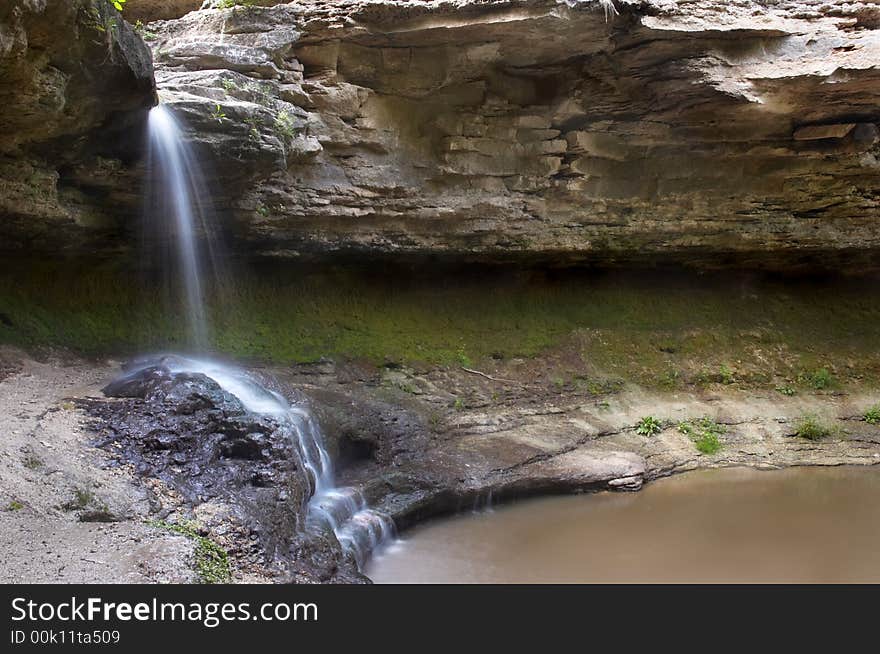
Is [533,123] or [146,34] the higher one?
[146,34]

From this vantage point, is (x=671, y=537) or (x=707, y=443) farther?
(x=707, y=443)

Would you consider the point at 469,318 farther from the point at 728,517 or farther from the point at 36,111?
the point at 36,111

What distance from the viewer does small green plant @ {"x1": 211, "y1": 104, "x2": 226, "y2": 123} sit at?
318 inches

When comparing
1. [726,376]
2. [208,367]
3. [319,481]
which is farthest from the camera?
[726,376]

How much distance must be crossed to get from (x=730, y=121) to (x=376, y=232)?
525cm

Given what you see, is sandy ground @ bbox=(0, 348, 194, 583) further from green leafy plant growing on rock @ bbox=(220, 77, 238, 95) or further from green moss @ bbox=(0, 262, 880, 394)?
green leafy plant growing on rock @ bbox=(220, 77, 238, 95)

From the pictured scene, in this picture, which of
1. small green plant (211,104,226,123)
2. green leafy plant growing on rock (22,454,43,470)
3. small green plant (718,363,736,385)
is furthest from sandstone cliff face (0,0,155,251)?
small green plant (718,363,736,385)

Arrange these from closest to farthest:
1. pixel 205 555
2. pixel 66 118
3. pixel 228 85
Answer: pixel 205 555 → pixel 66 118 → pixel 228 85

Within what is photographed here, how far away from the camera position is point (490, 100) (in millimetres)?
10391

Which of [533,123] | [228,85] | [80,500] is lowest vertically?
[80,500]

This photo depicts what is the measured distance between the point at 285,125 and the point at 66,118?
2.44m

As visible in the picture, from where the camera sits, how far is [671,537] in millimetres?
7633

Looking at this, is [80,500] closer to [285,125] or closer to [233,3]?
[285,125]

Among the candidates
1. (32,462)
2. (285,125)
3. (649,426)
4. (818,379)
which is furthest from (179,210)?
(818,379)
